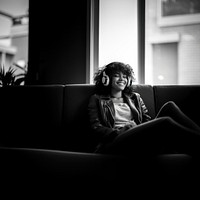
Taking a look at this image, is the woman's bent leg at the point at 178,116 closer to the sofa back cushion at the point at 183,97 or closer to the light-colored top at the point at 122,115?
the light-colored top at the point at 122,115

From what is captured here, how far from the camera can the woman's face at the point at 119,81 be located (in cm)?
188

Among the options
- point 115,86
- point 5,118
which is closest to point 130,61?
point 115,86

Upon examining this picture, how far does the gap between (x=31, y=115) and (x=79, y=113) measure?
1.45 ft

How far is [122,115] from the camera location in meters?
1.88

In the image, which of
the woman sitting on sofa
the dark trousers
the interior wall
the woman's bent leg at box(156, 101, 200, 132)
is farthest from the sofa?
the interior wall

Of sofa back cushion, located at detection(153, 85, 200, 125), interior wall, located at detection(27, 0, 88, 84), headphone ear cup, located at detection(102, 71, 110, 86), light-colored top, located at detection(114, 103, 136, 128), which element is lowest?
light-colored top, located at detection(114, 103, 136, 128)

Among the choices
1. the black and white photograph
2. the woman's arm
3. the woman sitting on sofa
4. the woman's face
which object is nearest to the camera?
the black and white photograph

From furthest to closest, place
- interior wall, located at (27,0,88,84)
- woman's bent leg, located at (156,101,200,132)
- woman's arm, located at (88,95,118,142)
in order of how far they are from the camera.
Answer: interior wall, located at (27,0,88,84), woman's arm, located at (88,95,118,142), woman's bent leg, located at (156,101,200,132)

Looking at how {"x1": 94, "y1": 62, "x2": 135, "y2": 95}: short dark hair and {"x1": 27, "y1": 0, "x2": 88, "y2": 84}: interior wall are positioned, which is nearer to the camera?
{"x1": 94, "y1": 62, "x2": 135, "y2": 95}: short dark hair

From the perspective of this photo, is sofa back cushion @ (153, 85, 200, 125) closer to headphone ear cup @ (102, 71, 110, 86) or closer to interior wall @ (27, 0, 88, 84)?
headphone ear cup @ (102, 71, 110, 86)

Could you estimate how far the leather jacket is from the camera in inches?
69.5

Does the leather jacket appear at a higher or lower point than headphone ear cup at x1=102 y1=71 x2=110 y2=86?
lower

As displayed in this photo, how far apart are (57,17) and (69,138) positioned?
1.62 meters

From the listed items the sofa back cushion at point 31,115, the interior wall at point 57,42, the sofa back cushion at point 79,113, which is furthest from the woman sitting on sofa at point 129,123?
the interior wall at point 57,42
